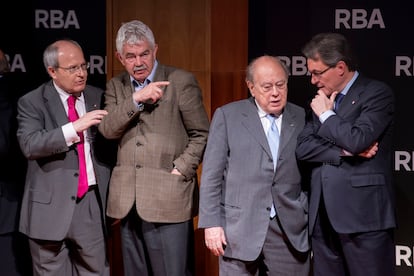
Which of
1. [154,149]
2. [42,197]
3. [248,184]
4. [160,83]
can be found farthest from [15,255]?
[248,184]

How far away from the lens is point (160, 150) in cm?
341

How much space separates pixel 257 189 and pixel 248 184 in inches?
1.9

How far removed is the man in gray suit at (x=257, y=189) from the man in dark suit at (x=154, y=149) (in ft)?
0.77

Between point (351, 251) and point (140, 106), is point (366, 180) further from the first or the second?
point (140, 106)

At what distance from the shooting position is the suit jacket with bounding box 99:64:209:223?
3.40 m

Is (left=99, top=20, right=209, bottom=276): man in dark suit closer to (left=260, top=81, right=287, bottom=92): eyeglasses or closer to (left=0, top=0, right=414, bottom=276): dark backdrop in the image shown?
(left=260, top=81, right=287, bottom=92): eyeglasses

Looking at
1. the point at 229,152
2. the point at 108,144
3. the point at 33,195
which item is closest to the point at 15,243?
the point at 33,195

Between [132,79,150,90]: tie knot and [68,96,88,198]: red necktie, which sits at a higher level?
[132,79,150,90]: tie knot

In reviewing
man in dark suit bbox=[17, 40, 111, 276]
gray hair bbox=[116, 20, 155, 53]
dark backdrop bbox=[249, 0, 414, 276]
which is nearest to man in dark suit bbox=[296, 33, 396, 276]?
gray hair bbox=[116, 20, 155, 53]

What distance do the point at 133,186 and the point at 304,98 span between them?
144 centimetres

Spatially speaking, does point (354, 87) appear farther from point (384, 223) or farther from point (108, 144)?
point (108, 144)

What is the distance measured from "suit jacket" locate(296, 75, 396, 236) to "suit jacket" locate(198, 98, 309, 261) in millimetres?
126

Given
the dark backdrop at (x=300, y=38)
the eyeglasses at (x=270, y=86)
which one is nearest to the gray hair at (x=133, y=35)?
the eyeglasses at (x=270, y=86)

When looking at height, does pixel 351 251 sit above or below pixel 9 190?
below
